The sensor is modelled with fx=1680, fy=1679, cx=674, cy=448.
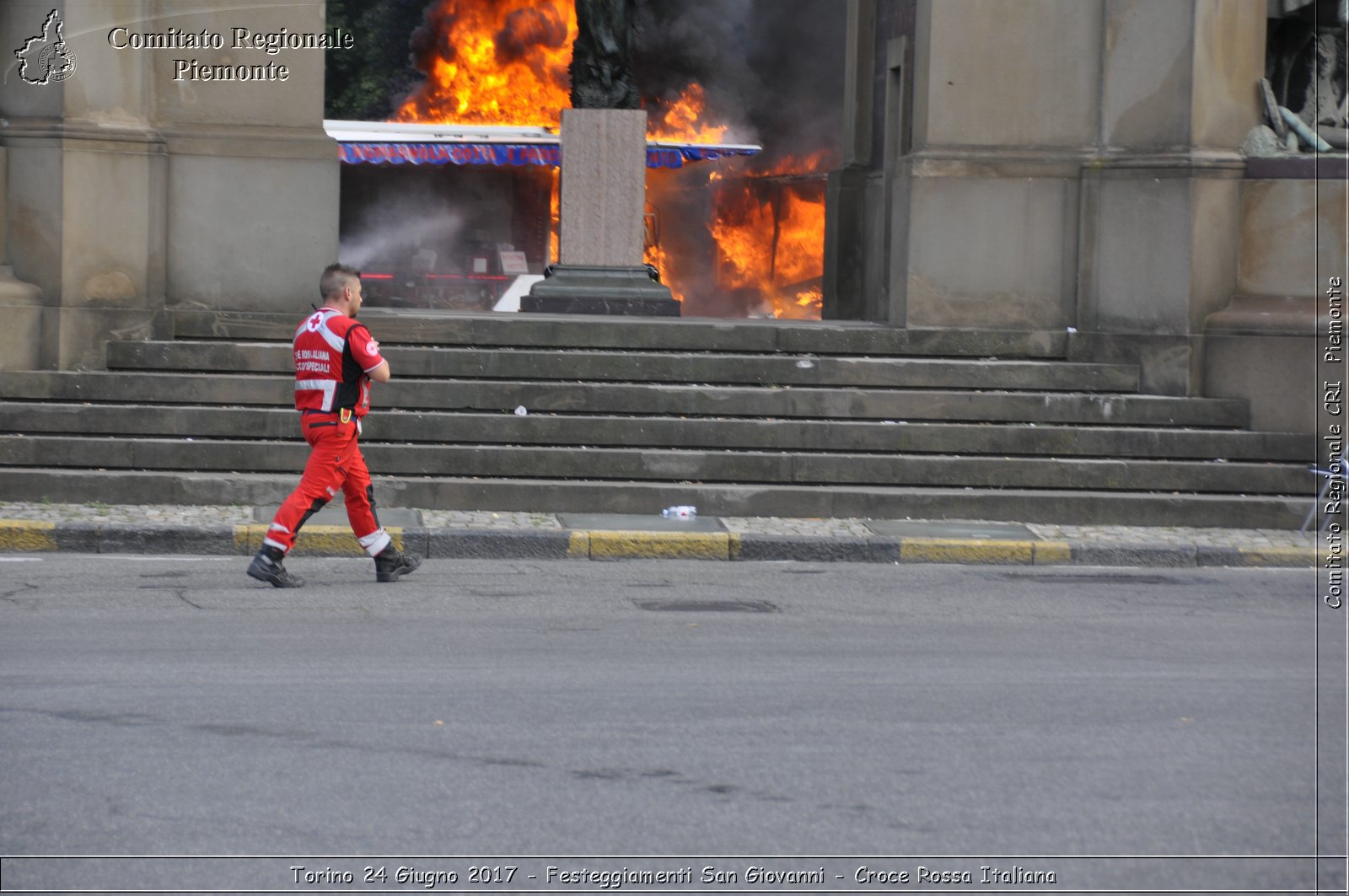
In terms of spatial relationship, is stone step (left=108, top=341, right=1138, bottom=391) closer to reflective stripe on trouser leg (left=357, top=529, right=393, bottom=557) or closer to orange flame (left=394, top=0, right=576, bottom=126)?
reflective stripe on trouser leg (left=357, top=529, right=393, bottom=557)

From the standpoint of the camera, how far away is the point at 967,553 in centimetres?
1036

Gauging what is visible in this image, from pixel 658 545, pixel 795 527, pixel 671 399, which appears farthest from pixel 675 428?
pixel 658 545

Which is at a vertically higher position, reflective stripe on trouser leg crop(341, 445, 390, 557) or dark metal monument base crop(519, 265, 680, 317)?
dark metal monument base crop(519, 265, 680, 317)

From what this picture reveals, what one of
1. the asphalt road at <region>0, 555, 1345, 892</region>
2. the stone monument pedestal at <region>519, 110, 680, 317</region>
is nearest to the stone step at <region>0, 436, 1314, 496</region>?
the asphalt road at <region>0, 555, 1345, 892</region>

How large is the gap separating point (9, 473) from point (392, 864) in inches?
290

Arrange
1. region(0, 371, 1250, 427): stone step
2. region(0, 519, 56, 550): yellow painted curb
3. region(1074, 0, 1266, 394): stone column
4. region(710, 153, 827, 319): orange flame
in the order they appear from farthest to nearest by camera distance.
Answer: region(710, 153, 827, 319): orange flame → region(1074, 0, 1266, 394): stone column → region(0, 371, 1250, 427): stone step → region(0, 519, 56, 550): yellow painted curb

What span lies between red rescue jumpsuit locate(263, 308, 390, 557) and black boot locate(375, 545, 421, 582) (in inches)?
2.8

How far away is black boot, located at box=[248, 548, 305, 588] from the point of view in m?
8.55

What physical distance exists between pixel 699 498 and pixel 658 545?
1.04m

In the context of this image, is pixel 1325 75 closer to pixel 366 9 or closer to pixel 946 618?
pixel 946 618

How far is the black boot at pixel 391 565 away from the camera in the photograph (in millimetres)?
8914

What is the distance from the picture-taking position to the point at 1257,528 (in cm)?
1153

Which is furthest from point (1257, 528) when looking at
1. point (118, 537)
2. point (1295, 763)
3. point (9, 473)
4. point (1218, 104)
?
point (9, 473)

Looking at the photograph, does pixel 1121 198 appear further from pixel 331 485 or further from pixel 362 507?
pixel 331 485
